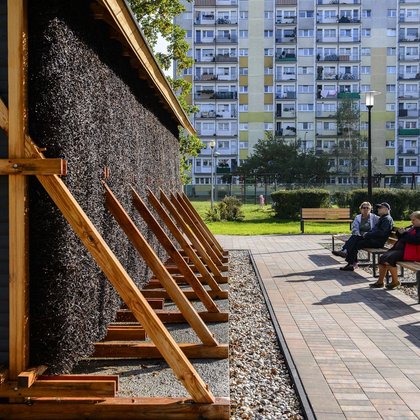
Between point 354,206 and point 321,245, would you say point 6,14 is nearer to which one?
point 321,245

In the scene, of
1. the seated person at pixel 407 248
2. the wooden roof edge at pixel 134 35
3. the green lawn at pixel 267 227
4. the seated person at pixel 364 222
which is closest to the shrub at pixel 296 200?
the green lawn at pixel 267 227

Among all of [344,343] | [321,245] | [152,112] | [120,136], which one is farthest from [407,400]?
[321,245]

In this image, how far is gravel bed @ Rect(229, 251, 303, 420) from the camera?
15.4 ft

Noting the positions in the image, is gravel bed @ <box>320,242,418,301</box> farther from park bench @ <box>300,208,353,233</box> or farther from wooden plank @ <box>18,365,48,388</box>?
park bench @ <box>300,208,353,233</box>

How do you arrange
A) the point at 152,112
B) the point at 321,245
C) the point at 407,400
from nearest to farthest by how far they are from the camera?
the point at 407,400, the point at 152,112, the point at 321,245

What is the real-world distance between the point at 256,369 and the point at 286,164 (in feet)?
196

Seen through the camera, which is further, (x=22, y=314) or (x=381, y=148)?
(x=381, y=148)

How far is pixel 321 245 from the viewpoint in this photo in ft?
58.5

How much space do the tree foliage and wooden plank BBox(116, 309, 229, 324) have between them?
183ft

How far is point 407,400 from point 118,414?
7.55 ft

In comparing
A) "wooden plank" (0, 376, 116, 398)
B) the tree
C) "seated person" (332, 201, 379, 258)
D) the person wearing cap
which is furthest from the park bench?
"wooden plank" (0, 376, 116, 398)

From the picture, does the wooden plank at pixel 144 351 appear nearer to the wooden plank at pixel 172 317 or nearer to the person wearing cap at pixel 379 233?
the wooden plank at pixel 172 317

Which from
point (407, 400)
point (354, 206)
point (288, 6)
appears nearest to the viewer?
point (407, 400)

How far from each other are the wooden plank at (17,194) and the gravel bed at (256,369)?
1720mm
